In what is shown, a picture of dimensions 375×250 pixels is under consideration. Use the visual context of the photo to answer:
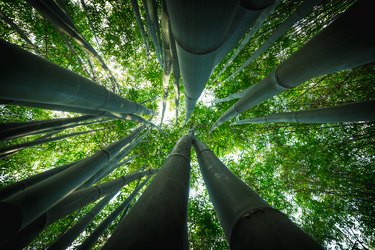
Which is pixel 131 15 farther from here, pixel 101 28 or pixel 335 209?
pixel 335 209

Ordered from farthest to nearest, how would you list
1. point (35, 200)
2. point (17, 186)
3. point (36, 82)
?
1. point (17, 186)
2. point (35, 200)
3. point (36, 82)

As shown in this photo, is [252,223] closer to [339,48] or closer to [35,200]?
[339,48]

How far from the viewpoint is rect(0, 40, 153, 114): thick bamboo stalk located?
904 millimetres

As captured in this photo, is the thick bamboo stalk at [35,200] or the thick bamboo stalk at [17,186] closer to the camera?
the thick bamboo stalk at [35,200]

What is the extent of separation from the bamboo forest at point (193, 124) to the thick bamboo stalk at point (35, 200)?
1 cm

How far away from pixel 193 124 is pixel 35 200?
6649 mm

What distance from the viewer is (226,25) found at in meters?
0.99

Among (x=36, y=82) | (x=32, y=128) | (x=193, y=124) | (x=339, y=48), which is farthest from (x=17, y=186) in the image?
(x=193, y=124)

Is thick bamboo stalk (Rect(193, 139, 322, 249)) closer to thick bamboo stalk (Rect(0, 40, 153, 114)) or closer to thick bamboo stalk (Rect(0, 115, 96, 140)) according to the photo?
thick bamboo stalk (Rect(0, 40, 153, 114))

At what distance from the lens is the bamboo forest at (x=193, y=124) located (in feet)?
3.13

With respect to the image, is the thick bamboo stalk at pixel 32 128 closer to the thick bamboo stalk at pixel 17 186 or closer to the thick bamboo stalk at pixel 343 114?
the thick bamboo stalk at pixel 17 186

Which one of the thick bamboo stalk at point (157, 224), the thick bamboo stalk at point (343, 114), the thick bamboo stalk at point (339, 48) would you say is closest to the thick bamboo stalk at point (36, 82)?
the thick bamboo stalk at point (157, 224)

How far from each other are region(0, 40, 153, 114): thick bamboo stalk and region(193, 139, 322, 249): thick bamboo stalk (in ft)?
5.18

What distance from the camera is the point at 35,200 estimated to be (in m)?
1.70
